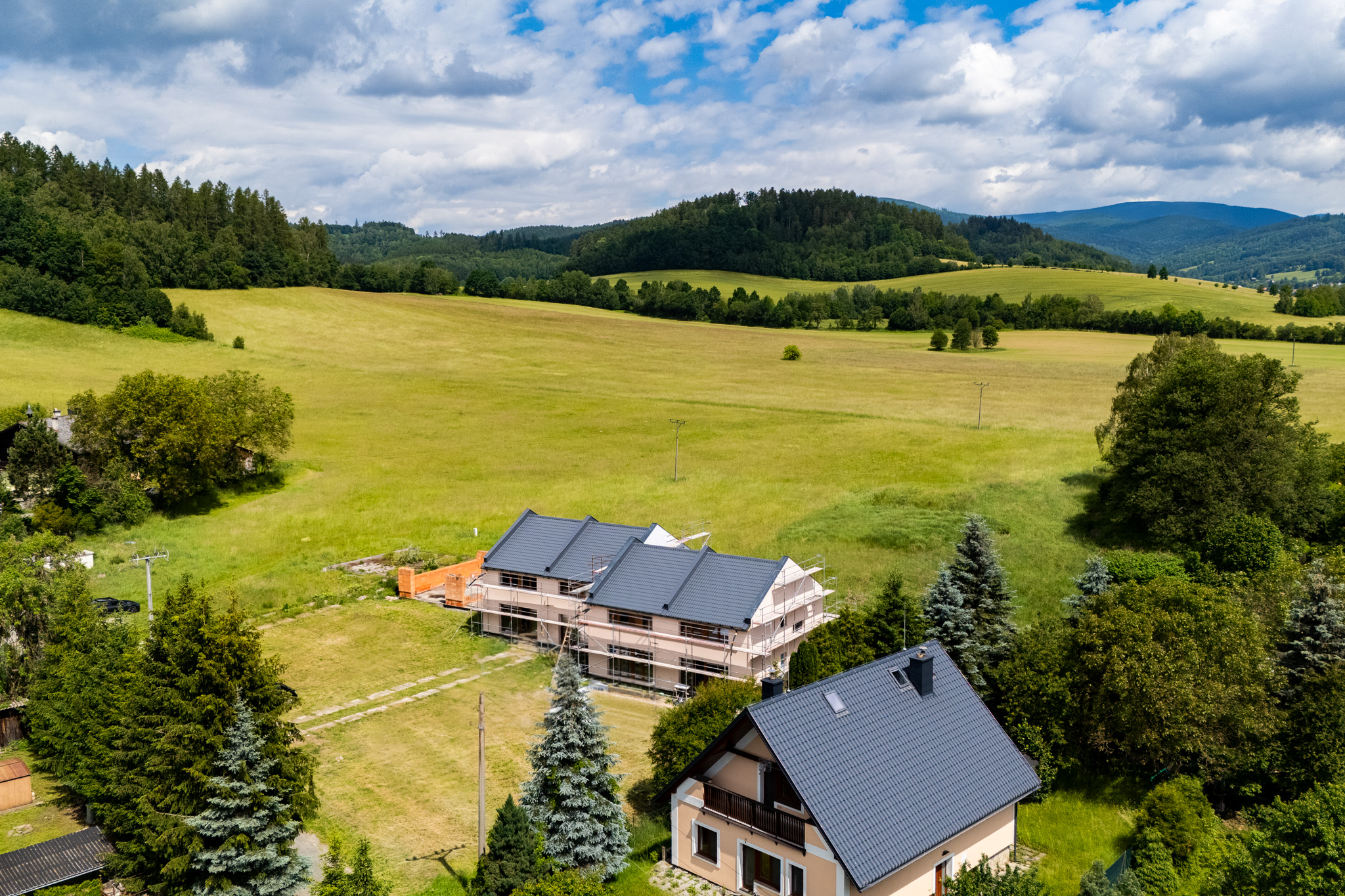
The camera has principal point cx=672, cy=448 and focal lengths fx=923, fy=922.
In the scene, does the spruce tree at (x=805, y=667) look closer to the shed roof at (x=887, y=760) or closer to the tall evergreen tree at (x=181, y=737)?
the shed roof at (x=887, y=760)

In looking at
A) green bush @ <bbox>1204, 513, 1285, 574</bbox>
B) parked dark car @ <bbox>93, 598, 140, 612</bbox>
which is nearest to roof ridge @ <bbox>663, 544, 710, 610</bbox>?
green bush @ <bbox>1204, 513, 1285, 574</bbox>

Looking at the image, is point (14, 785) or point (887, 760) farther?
point (14, 785)

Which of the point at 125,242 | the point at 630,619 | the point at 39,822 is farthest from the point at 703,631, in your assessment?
the point at 125,242

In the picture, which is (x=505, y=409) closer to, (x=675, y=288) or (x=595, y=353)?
(x=595, y=353)

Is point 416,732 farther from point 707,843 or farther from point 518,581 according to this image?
point 707,843

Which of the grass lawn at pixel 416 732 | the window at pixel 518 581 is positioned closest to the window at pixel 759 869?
the grass lawn at pixel 416 732

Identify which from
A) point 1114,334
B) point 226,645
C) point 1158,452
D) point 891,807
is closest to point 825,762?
point 891,807
